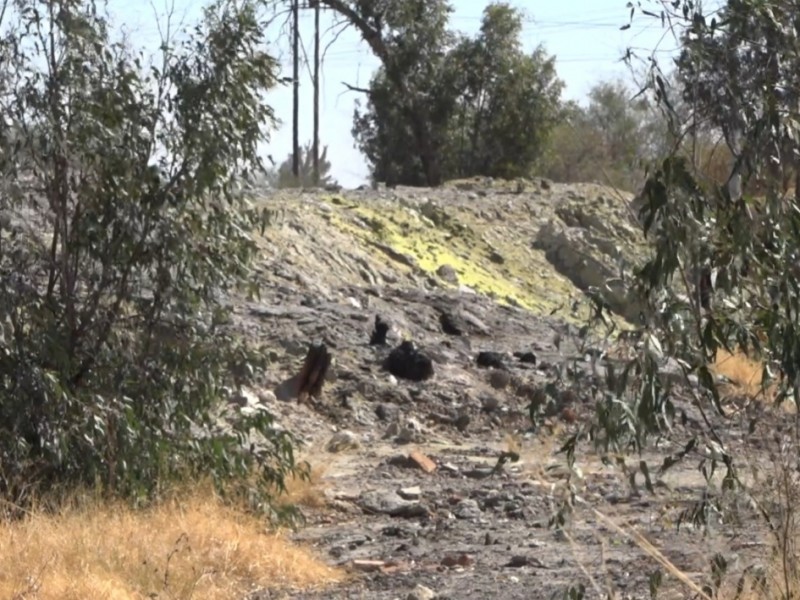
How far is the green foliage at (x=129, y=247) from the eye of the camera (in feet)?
32.2

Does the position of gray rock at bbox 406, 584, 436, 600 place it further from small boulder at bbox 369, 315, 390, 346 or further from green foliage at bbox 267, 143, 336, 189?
green foliage at bbox 267, 143, 336, 189

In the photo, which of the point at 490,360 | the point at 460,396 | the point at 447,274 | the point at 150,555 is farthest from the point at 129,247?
the point at 447,274

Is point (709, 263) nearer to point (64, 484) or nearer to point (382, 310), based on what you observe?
point (64, 484)

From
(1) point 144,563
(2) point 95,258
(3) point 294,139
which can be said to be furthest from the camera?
(3) point 294,139

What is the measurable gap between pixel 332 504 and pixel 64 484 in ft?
7.73

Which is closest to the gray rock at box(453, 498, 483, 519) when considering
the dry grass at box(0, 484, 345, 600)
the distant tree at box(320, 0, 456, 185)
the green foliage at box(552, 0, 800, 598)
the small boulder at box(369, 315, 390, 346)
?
the dry grass at box(0, 484, 345, 600)

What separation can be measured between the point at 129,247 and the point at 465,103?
29.4 m

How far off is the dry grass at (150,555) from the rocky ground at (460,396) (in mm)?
273

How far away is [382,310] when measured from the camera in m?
20.2

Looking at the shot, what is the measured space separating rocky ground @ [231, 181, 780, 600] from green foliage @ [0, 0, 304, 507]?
1.17 m

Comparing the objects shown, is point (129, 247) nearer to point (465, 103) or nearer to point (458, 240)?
point (458, 240)

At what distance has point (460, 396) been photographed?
16562 mm

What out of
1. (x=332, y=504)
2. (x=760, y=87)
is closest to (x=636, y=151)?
(x=760, y=87)

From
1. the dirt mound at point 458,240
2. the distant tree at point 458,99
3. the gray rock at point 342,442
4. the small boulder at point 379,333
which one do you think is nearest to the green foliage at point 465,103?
the distant tree at point 458,99
